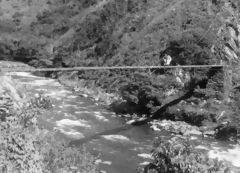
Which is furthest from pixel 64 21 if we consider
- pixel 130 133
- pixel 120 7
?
pixel 130 133

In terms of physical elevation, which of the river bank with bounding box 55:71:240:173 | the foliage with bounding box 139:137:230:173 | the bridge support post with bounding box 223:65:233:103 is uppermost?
the bridge support post with bounding box 223:65:233:103

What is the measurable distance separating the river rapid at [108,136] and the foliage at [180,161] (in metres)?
2.50

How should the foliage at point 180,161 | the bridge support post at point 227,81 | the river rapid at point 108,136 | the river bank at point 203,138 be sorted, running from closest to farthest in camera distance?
1. the foliage at point 180,161
2. the river rapid at point 108,136
3. the river bank at point 203,138
4. the bridge support post at point 227,81

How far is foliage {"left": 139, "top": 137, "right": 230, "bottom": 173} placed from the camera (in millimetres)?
9852

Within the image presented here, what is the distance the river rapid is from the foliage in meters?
2.50

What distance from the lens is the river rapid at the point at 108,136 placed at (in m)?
13.8

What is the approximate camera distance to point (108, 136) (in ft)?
54.1

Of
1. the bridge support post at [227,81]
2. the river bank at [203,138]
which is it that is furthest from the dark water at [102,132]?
the bridge support post at [227,81]

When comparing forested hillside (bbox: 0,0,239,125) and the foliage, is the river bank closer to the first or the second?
forested hillside (bbox: 0,0,239,125)

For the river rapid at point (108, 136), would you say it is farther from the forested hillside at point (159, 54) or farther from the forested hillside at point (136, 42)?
the forested hillside at point (136, 42)

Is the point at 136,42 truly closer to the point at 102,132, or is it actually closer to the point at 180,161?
the point at 102,132

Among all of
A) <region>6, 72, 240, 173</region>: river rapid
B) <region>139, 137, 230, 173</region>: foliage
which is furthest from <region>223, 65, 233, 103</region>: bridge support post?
<region>139, 137, 230, 173</region>: foliage

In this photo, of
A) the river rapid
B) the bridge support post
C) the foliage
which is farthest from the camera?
the bridge support post

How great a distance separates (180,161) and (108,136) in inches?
272
